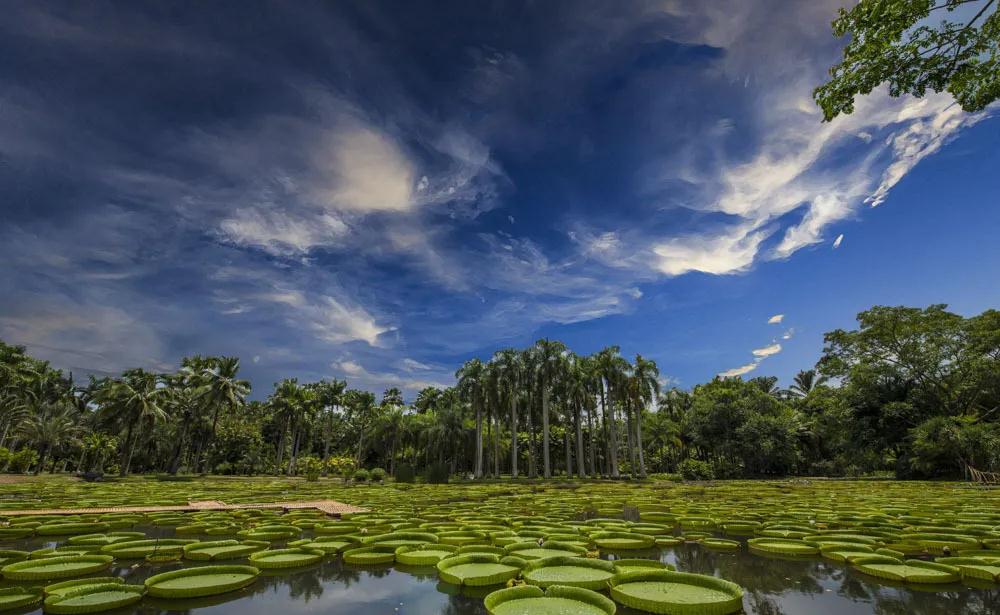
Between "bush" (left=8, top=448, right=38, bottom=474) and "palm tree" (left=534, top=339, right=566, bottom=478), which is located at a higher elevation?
"palm tree" (left=534, top=339, right=566, bottom=478)

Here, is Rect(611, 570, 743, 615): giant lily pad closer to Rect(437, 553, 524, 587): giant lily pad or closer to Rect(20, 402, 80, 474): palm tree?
Rect(437, 553, 524, 587): giant lily pad

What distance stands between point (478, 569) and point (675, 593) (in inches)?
104

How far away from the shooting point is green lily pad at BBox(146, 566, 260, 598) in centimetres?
502

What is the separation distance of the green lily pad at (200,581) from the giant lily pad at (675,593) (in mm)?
4837

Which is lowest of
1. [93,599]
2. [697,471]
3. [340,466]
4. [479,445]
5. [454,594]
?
[697,471]

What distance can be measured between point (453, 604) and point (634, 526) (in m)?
5.78

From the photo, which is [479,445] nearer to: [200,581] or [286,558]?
[286,558]

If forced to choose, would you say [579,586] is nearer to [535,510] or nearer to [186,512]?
[535,510]

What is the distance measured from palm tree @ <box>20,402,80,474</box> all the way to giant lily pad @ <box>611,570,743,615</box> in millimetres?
69686

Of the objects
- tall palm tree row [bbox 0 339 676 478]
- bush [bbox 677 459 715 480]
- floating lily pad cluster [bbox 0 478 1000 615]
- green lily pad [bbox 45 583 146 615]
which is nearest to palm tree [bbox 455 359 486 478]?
tall palm tree row [bbox 0 339 676 478]

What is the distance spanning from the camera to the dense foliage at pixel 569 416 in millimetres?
33844

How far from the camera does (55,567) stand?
588 centimetres

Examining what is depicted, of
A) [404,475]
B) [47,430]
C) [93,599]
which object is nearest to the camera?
[93,599]

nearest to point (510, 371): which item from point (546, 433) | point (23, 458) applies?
point (546, 433)
